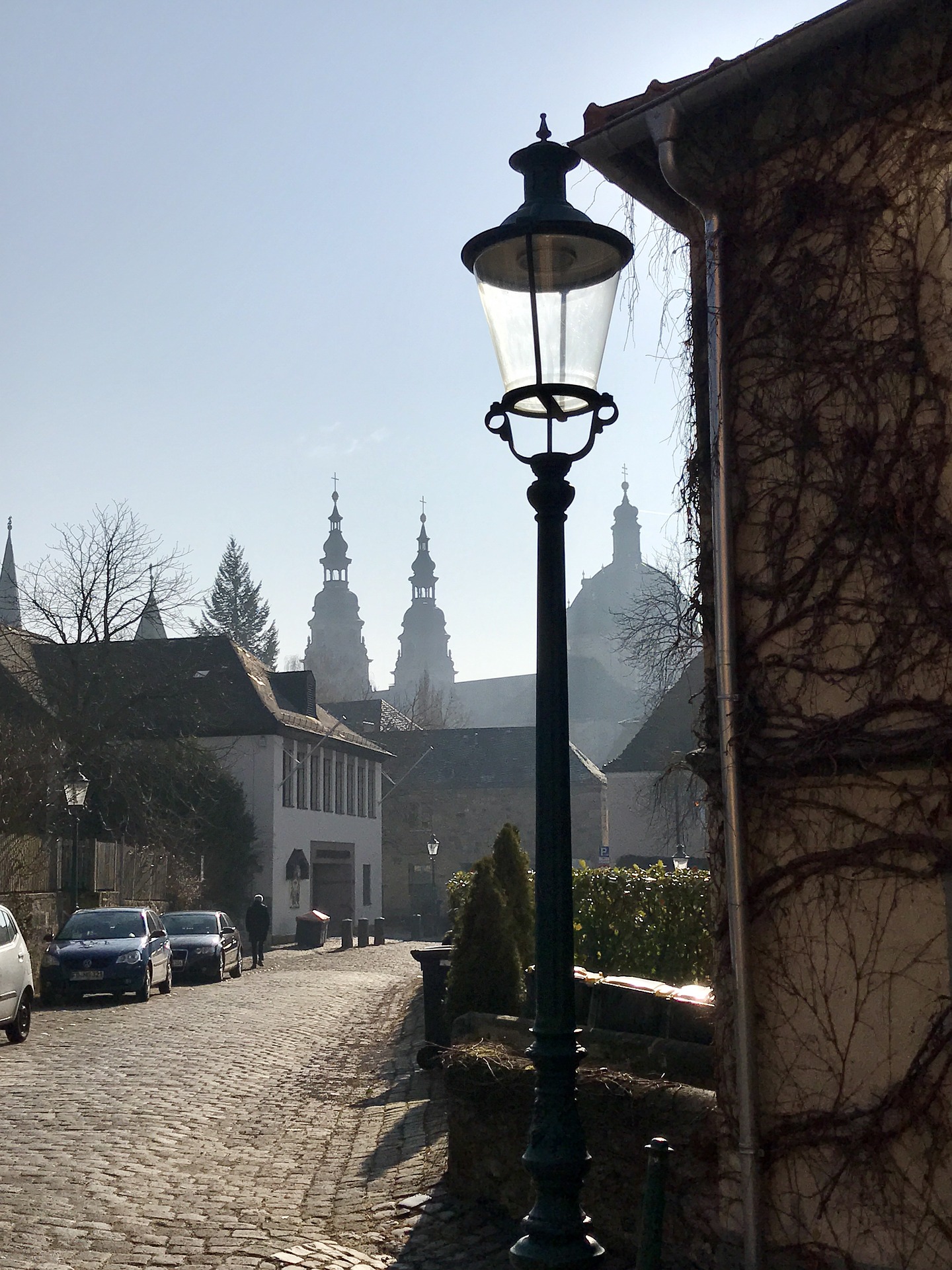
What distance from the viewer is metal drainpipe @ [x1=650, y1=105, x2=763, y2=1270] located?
18.2 ft

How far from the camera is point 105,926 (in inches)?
840

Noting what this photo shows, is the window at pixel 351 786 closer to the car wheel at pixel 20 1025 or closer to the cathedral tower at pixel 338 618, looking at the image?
the car wheel at pixel 20 1025

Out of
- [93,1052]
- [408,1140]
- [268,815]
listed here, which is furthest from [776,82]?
[268,815]

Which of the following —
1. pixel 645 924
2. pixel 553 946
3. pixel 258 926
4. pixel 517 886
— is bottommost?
pixel 258 926

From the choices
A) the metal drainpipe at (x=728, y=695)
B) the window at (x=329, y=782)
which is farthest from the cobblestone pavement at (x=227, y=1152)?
the window at (x=329, y=782)

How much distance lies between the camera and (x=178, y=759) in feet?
130

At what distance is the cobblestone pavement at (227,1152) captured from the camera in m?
6.34

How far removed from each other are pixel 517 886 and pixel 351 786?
136ft

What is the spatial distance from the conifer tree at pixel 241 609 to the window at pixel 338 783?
3823 cm

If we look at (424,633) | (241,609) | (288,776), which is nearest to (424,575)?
(424,633)

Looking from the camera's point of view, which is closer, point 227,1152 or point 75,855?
point 227,1152

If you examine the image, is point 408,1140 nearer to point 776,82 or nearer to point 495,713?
point 776,82

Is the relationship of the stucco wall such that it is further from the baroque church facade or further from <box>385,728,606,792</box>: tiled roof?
the baroque church facade

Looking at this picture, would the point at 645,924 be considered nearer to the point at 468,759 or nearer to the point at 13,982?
the point at 13,982
